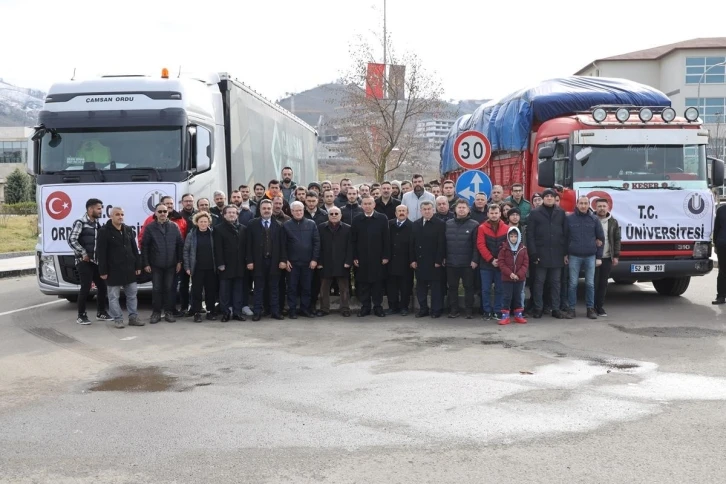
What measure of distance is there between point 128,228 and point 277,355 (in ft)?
11.8

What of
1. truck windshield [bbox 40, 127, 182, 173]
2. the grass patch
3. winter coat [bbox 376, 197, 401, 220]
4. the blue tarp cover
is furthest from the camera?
the grass patch

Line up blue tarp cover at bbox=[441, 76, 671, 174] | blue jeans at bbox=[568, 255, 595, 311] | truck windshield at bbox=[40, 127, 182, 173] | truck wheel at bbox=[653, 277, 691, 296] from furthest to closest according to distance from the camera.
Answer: blue tarp cover at bbox=[441, 76, 671, 174] < truck wheel at bbox=[653, 277, 691, 296] < truck windshield at bbox=[40, 127, 182, 173] < blue jeans at bbox=[568, 255, 595, 311]

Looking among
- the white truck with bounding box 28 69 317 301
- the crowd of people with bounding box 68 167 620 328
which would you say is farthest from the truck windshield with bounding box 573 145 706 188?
the white truck with bounding box 28 69 317 301

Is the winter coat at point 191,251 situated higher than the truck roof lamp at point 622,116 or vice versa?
the truck roof lamp at point 622,116

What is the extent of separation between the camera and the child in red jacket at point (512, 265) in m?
10.8

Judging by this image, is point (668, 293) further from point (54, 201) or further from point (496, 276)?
point (54, 201)

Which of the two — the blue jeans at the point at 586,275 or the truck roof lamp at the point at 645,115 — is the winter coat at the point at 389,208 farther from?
the truck roof lamp at the point at 645,115

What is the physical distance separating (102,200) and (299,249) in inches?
120

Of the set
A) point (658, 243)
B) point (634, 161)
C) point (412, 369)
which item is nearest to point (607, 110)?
point (634, 161)

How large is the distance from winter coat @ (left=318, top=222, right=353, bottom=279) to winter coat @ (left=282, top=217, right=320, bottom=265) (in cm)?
14

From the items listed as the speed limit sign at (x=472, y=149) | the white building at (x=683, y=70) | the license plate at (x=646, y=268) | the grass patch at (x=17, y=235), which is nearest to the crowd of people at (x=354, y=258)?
the license plate at (x=646, y=268)

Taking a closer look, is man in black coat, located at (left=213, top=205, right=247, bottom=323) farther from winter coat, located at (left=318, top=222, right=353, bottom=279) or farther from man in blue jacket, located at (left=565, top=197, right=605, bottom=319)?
man in blue jacket, located at (left=565, top=197, right=605, bottom=319)

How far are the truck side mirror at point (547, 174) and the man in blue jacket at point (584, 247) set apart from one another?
89 centimetres

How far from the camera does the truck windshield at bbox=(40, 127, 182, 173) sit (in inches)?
456
